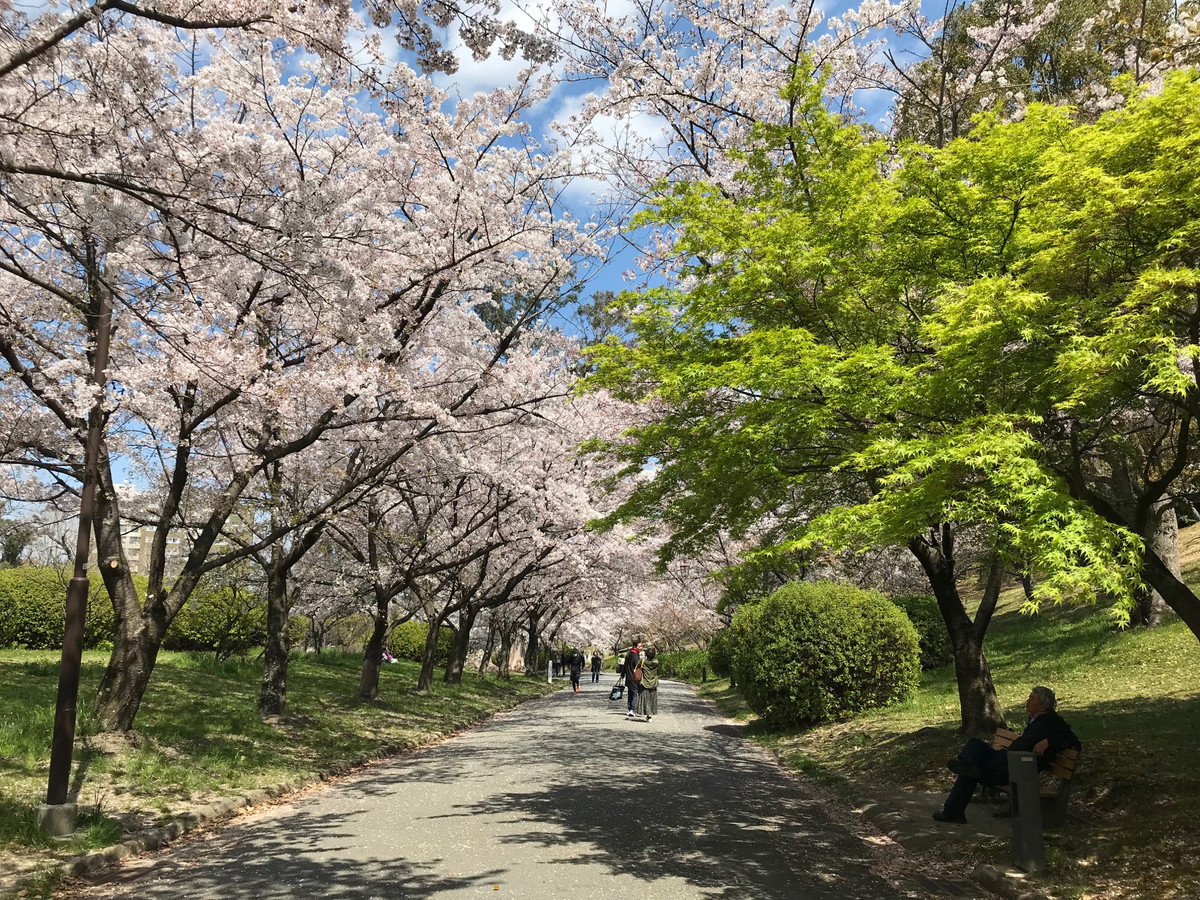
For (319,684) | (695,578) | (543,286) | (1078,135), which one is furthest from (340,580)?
(695,578)

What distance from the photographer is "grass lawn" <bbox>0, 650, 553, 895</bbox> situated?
7.05m

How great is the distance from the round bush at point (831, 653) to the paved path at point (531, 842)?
294 centimetres

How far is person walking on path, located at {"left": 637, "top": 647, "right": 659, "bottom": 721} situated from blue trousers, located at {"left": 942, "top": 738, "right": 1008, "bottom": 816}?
40.8 ft

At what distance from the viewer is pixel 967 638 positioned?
10773 millimetres

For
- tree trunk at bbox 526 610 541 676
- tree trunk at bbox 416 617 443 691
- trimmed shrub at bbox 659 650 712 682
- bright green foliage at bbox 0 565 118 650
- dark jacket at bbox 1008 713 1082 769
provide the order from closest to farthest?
dark jacket at bbox 1008 713 1082 769, tree trunk at bbox 416 617 443 691, bright green foliage at bbox 0 565 118 650, tree trunk at bbox 526 610 541 676, trimmed shrub at bbox 659 650 712 682

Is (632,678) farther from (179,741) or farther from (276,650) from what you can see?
(179,741)

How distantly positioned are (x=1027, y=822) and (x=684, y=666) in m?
43.5

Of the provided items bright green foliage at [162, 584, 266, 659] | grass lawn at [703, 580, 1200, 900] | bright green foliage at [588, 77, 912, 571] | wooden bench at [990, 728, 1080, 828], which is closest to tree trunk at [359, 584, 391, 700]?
grass lawn at [703, 580, 1200, 900]

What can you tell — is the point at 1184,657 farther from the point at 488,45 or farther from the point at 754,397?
the point at 488,45

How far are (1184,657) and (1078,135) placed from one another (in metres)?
11.8

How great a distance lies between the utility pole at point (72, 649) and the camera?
21.4ft

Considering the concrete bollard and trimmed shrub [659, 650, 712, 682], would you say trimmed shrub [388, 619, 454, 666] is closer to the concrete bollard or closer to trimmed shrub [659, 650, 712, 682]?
trimmed shrub [659, 650, 712, 682]

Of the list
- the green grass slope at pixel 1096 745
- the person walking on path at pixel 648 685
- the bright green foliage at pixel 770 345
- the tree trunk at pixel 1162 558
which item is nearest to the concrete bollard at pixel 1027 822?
the green grass slope at pixel 1096 745

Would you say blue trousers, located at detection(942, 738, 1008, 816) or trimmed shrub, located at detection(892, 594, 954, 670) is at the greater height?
trimmed shrub, located at detection(892, 594, 954, 670)
